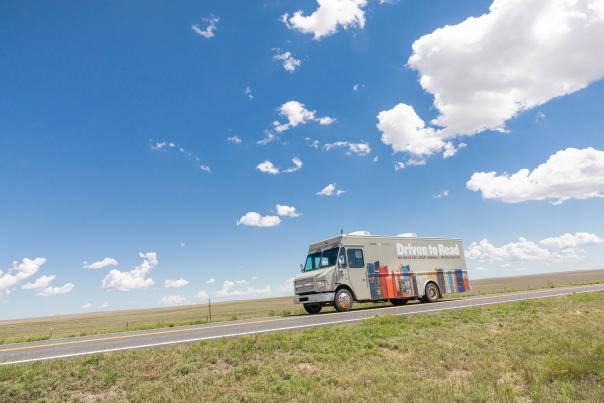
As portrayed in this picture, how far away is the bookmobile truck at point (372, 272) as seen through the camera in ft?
55.2

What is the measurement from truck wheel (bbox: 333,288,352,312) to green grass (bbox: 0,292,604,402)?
6.65 metres

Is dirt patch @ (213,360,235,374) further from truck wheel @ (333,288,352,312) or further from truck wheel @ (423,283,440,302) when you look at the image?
truck wheel @ (423,283,440,302)

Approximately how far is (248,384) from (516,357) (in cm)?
544

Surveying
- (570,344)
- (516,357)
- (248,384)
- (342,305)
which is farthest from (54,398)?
(342,305)

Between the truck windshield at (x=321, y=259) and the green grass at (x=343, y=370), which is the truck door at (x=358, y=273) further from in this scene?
the green grass at (x=343, y=370)

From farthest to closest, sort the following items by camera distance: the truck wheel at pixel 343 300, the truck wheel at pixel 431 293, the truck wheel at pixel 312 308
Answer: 1. the truck wheel at pixel 431 293
2. the truck wheel at pixel 312 308
3. the truck wheel at pixel 343 300

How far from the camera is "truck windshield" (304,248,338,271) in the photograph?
17.4 metres

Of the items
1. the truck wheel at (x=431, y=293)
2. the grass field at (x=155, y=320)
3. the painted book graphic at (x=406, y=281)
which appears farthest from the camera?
the truck wheel at (x=431, y=293)

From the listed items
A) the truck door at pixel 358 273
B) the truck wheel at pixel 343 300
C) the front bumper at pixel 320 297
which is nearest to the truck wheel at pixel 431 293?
the truck door at pixel 358 273

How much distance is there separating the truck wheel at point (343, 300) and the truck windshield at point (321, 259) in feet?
4.34

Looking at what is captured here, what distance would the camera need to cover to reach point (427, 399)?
566cm

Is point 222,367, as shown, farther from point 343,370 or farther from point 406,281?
point 406,281

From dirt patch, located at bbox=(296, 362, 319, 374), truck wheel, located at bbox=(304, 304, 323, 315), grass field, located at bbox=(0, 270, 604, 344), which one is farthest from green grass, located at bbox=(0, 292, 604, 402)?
grass field, located at bbox=(0, 270, 604, 344)

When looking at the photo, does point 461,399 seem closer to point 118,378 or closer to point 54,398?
point 118,378
